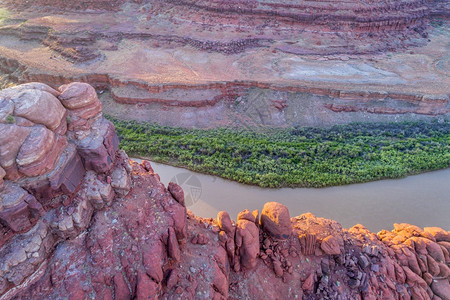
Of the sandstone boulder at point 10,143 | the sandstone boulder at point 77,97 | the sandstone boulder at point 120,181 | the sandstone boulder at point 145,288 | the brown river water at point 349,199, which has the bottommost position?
the brown river water at point 349,199

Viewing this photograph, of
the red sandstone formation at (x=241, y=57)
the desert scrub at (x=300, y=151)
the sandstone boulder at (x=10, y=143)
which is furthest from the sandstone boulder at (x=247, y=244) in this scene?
the red sandstone formation at (x=241, y=57)

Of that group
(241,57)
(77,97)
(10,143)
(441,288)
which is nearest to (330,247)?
(441,288)

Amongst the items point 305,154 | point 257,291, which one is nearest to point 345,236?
point 257,291

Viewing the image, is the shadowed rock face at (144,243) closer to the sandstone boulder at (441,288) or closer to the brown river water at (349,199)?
the sandstone boulder at (441,288)

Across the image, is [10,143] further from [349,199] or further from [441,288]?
[349,199]

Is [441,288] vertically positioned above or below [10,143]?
below

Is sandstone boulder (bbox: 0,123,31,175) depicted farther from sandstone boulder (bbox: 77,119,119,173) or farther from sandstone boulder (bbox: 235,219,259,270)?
sandstone boulder (bbox: 235,219,259,270)

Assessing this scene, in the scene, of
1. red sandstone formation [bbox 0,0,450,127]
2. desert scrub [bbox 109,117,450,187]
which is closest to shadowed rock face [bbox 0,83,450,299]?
desert scrub [bbox 109,117,450,187]

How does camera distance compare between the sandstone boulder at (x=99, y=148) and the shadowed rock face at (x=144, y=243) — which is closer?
the shadowed rock face at (x=144, y=243)

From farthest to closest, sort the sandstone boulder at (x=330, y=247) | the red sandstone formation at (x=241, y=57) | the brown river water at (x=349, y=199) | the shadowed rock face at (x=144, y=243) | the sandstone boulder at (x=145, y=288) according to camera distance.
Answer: the red sandstone formation at (x=241, y=57)
the brown river water at (x=349, y=199)
the sandstone boulder at (x=330, y=247)
the sandstone boulder at (x=145, y=288)
the shadowed rock face at (x=144, y=243)
